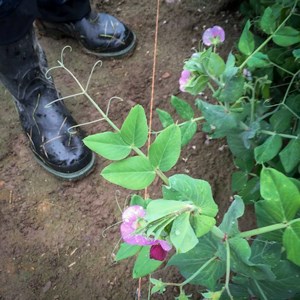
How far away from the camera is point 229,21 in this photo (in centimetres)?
172

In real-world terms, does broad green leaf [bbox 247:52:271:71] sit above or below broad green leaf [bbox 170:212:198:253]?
below

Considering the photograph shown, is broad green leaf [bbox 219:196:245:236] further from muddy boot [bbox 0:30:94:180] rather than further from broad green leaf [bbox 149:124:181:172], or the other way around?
muddy boot [bbox 0:30:94:180]

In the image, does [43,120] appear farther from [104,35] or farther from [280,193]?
[280,193]

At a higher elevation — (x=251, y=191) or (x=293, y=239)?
(x=293, y=239)

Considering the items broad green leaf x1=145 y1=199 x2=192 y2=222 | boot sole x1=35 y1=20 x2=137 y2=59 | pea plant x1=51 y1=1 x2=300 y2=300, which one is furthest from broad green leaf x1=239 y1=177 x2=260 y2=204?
boot sole x1=35 y1=20 x2=137 y2=59

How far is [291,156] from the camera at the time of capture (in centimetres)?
95

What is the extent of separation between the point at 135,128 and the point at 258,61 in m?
0.45

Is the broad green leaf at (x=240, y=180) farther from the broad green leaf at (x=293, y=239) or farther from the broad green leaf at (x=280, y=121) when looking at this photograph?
the broad green leaf at (x=293, y=239)

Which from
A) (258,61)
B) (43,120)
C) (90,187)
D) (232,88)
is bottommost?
(90,187)

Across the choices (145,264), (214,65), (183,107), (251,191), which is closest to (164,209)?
(145,264)

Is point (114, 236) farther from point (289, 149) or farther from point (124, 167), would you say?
point (124, 167)

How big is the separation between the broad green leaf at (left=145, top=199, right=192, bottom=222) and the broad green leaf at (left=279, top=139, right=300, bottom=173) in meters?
0.46

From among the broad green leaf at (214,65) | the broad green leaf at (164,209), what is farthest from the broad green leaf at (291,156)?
the broad green leaf at (164,209)

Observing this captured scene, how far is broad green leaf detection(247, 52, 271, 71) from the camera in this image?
1.01m
